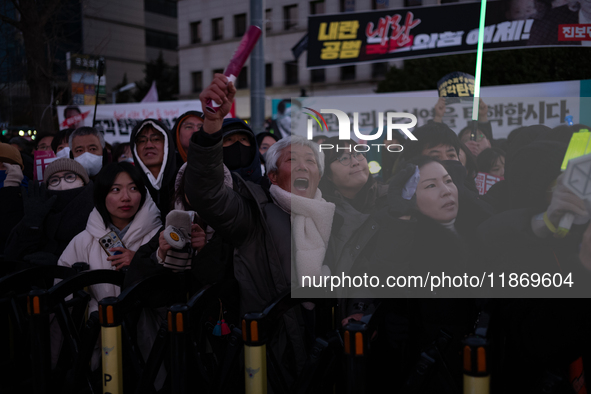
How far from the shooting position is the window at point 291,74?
103ft

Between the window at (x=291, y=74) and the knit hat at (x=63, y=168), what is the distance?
2870cm

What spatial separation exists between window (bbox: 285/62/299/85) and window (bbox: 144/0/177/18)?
25.2 metres

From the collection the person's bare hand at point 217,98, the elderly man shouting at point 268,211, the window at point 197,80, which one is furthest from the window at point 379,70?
the person's bare hand at point 217,98

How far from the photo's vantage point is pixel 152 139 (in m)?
3.43

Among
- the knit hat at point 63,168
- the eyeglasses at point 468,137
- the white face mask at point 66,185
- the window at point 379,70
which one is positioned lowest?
the white face mask at point 66,185

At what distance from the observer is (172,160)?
3.38 meters

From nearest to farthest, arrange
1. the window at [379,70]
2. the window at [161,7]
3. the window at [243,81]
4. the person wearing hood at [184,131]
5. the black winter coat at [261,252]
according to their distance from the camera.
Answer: the black winter coat at [261,252] → the person wearing hood at [184,131] → the window at [379,70] → the window at [243,81] → the window at [161,7]

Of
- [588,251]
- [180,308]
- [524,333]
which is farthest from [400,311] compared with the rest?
[180,308]

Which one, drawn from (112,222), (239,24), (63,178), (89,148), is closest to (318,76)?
(239,24)

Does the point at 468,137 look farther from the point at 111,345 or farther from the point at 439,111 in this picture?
the point at 111,345

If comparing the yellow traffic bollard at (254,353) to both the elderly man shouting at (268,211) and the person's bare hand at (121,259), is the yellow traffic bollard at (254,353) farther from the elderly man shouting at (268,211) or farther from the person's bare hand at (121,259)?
the person's bare hand at (121,259)

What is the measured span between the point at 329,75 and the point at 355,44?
22961 mm

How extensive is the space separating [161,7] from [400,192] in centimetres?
5488

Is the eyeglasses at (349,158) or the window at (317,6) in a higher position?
the window at (317,6)
